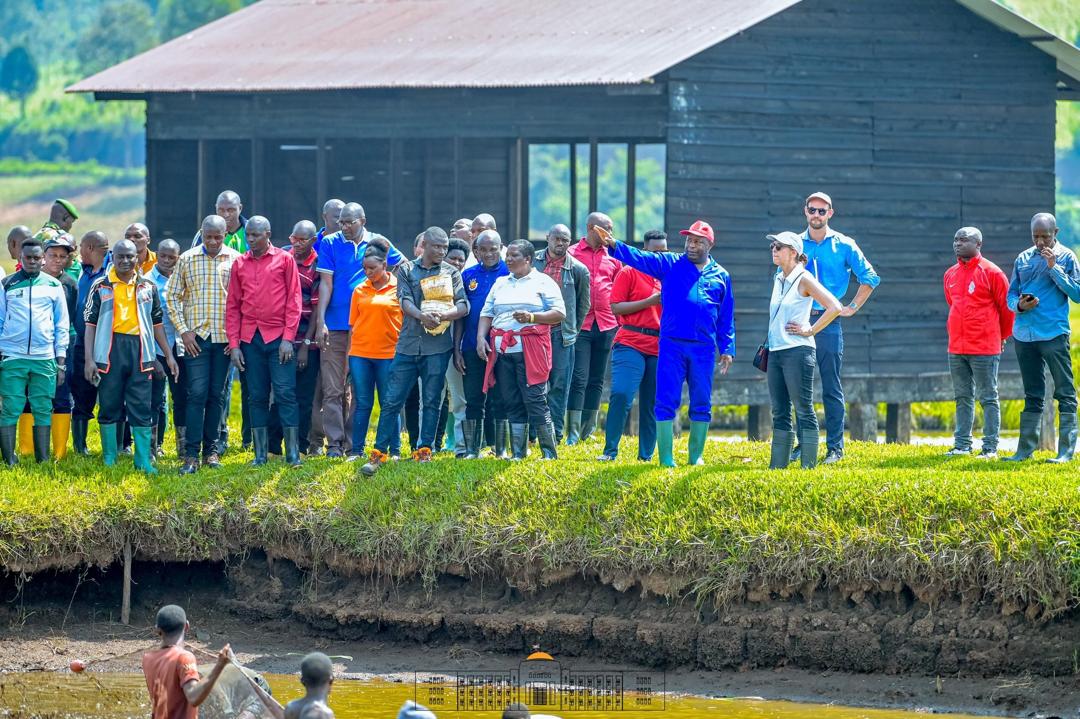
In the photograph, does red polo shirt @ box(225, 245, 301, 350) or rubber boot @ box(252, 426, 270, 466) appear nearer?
red polo shirt @ box(225, 245, 301, 350)

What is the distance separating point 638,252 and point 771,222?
7.79m

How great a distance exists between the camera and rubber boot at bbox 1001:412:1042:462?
12.7 meters

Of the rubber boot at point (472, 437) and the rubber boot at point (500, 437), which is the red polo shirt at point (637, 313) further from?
the rubber boot at point (472, 437)

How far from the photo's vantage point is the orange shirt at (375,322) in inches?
524

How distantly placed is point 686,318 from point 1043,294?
2733mm

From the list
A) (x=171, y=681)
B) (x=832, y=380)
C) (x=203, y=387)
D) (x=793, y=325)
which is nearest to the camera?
(x=171, y=681)

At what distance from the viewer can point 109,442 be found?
13.4 metres

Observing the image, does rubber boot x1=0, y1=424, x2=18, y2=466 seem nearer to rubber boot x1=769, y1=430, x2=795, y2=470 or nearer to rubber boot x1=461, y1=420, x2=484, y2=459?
rubber boot x1=461, y1=420, x2=484, y2=459

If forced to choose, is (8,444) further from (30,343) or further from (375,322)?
(375,322)

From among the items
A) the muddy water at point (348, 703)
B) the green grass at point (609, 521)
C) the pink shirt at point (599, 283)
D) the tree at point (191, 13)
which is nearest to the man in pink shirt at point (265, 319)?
the green grass at point (609, 521)

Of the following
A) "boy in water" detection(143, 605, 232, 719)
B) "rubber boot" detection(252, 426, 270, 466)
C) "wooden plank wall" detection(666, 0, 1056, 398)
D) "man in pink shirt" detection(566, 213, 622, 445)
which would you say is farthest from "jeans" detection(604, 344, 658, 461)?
"wooden plank wall" detection(666, 0, 1056, 398)

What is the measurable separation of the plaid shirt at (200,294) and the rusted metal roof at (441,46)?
6.15 meters

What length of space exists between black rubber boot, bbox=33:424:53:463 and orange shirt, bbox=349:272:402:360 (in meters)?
2.56

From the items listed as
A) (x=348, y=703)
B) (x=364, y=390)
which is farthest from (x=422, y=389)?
(x=348, y=703)
